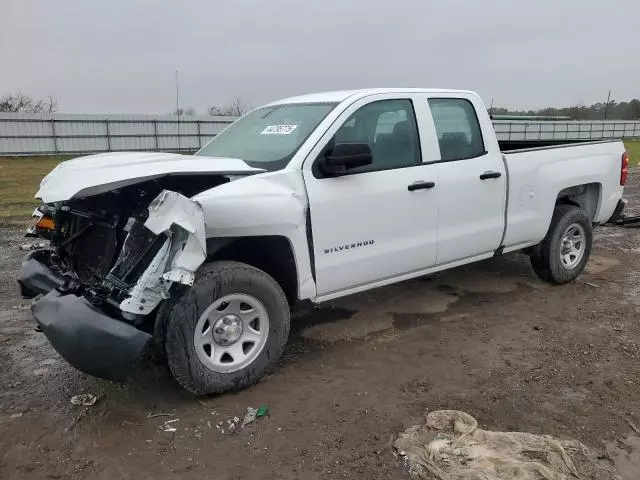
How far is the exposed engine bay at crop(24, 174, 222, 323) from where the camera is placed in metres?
3.19

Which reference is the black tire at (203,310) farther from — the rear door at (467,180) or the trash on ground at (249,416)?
the rear door at (467,180)

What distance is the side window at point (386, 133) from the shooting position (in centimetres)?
430

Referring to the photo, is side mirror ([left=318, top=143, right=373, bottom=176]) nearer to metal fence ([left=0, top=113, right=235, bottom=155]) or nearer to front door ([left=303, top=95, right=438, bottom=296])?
front door ([left=303, top=95, right=438, bottom=296])

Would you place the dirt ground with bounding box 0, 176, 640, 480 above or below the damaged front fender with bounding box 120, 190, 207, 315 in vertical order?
below

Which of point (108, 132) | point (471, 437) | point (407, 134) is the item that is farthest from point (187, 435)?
point (108, 132)

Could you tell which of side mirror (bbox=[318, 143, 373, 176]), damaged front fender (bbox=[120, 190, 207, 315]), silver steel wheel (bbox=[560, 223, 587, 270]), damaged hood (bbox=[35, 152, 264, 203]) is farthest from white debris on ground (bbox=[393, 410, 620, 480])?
silver steel wheel (bbox=[560, 223, 587, 270])

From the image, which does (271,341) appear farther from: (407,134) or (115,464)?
(407,134)

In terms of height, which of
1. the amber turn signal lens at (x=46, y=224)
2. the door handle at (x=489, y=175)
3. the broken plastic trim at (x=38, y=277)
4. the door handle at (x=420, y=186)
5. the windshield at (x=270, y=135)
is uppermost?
the windshield at (x=270, y=135)

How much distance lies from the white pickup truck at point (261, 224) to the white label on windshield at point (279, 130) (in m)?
0.01

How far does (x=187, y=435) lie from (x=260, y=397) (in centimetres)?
58

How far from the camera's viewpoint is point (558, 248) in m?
5.89

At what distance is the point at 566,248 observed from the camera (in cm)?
609

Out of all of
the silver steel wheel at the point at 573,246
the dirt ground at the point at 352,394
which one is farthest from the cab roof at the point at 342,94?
the silver steel wheel at the point at 573,246

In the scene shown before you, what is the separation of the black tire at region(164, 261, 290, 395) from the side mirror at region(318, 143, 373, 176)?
2.96 ft
